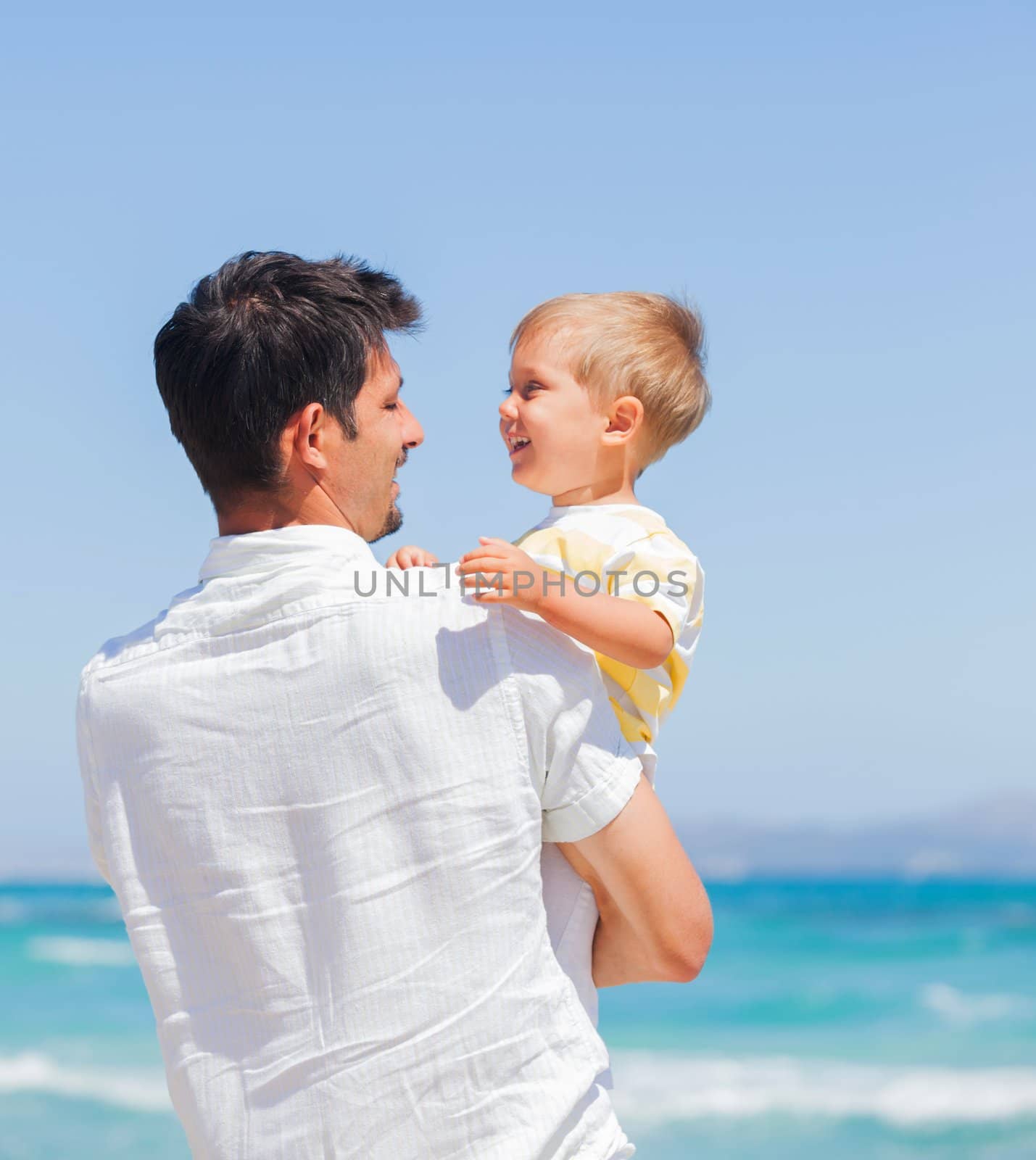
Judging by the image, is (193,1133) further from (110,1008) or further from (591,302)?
(110,1008)

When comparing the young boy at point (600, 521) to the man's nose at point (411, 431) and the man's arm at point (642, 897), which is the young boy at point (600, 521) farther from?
the man's nose at point (411, 431)

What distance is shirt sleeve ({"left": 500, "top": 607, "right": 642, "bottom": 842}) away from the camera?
5.59 feet

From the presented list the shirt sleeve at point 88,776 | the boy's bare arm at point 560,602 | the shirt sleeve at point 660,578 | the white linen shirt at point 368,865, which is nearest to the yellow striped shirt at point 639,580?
the shirt sleeve at point 660,578

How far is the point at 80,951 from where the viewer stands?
1786 cm

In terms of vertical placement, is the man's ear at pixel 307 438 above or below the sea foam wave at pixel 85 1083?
above

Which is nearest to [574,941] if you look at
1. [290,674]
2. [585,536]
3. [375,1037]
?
[375,1037]

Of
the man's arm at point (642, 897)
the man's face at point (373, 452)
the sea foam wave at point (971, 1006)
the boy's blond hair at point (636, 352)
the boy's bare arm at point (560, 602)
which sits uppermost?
the boy's blond hair at point (636, 352)

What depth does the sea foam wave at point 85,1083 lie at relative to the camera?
1141cm

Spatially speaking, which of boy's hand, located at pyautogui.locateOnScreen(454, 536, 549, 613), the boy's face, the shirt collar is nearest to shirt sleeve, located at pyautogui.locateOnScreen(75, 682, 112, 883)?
the shirt collar

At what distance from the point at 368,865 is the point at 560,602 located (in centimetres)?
42

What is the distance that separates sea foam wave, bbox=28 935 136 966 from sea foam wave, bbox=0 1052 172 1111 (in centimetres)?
394

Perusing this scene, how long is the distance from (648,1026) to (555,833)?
1243cm

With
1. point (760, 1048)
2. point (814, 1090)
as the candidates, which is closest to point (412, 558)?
point (814, 1090)

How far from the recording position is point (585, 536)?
232 cm
